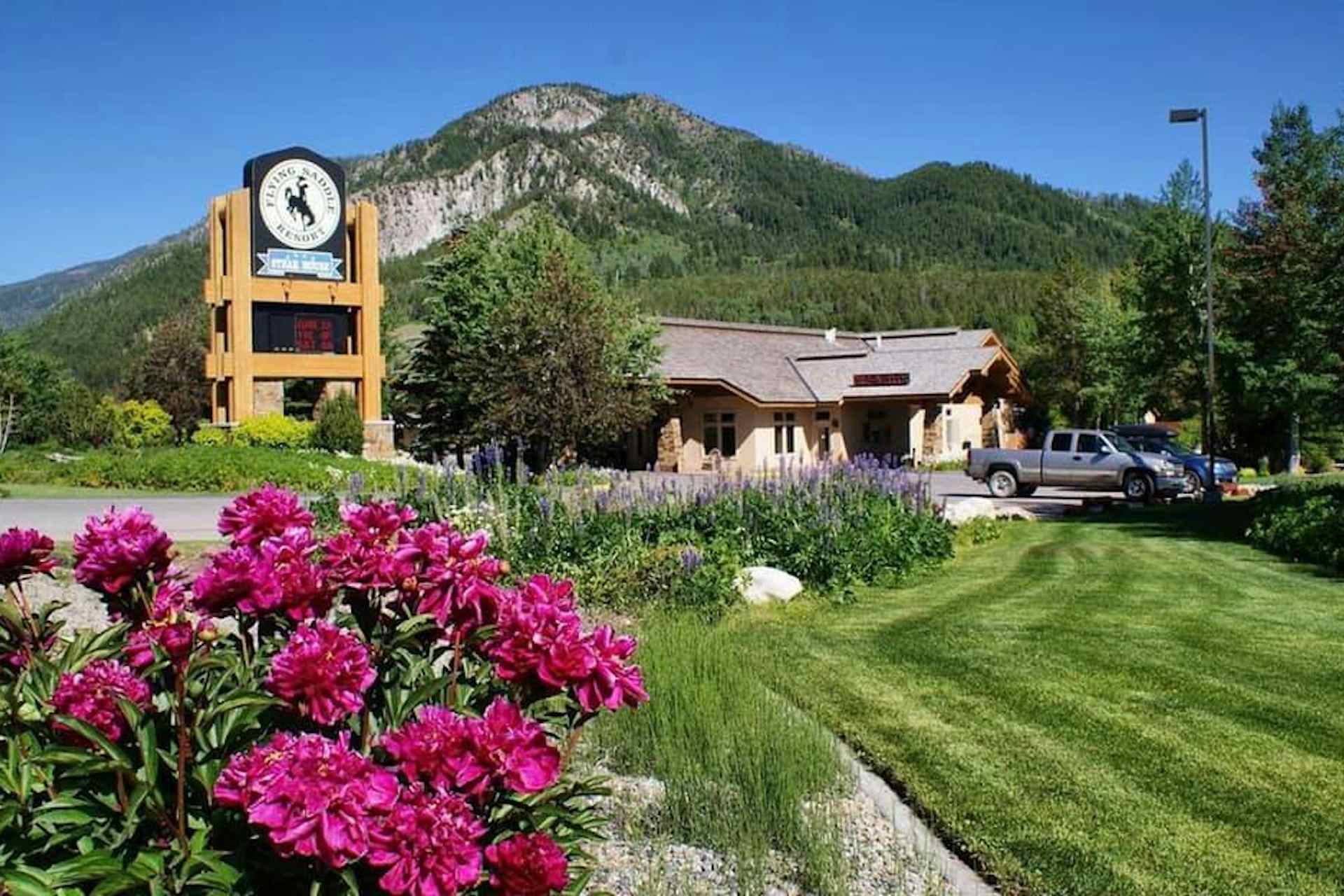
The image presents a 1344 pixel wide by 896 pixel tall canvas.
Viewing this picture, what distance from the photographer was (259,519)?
122 inches

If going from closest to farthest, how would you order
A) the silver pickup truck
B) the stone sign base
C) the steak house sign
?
the silver pickup truck < the stone sign base < the steak house sign

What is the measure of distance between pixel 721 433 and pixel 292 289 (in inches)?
584

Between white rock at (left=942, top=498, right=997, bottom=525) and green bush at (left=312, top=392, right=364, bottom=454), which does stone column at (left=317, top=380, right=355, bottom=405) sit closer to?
green bush at (left=312, top=392, right=364, bottom=454)

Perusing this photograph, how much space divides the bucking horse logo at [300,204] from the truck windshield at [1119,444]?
82.2ft

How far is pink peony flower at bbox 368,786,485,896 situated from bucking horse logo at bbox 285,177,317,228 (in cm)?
3669

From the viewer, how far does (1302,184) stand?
952 inches

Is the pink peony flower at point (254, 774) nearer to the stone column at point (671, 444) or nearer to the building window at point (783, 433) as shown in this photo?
the stone column at point (671, 444)

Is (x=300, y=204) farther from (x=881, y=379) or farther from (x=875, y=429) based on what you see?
(x=875, y=429)

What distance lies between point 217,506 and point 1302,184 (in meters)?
23.3

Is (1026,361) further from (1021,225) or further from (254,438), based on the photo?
(1021,225)

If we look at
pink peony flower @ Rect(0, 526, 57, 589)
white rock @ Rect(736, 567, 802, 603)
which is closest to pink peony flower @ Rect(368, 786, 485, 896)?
pink peony flower @ Rect(0, 526, 57, 589)

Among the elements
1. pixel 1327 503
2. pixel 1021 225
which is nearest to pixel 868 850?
pixel 1327 503

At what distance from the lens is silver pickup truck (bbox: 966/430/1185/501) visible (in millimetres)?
25453

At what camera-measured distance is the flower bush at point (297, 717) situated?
2.23 m
